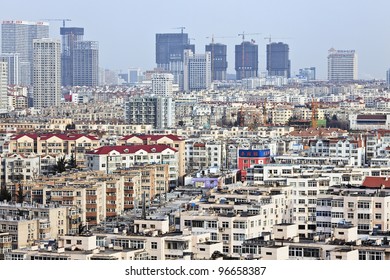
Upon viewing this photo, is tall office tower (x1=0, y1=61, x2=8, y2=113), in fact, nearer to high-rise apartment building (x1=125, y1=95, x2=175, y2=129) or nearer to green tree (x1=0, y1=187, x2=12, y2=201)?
high-rise apartment building (x1=125, y1=95, x2=175, y2=129)

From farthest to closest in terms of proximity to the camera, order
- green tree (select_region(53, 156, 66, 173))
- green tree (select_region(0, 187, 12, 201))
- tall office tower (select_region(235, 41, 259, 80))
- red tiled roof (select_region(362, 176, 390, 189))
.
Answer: tall office tower (select_region(235, 41, 259, 80))
green tree (select_region(53, 156, 66, 173))
green tree (select_region(0, 187, 12, 201))
red tiled roof (select_region(362, 176, 390, 189))

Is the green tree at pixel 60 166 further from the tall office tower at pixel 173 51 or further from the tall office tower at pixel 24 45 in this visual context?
the tall office tower at pixel 24 45

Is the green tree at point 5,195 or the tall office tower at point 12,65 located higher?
the tall office tower at point 12,65

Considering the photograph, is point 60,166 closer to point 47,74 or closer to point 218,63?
point 47,74

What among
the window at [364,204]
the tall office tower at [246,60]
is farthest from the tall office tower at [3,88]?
the window at [364,204]

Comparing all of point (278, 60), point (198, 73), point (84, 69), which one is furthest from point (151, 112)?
point (198, 73)

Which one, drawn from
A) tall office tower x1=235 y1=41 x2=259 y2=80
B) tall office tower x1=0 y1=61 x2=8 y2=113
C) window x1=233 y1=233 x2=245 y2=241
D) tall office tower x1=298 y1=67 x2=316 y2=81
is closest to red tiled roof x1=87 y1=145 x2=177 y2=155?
window x1=233 y1=233 x2=245 y2=241

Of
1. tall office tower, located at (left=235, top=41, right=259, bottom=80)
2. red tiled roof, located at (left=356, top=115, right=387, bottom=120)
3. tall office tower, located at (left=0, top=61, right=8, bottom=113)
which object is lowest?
red tiled roof, located at (left=356, top=115, right=387, bottom=120)

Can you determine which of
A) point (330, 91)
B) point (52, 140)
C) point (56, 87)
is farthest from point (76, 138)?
point (330, 91)
